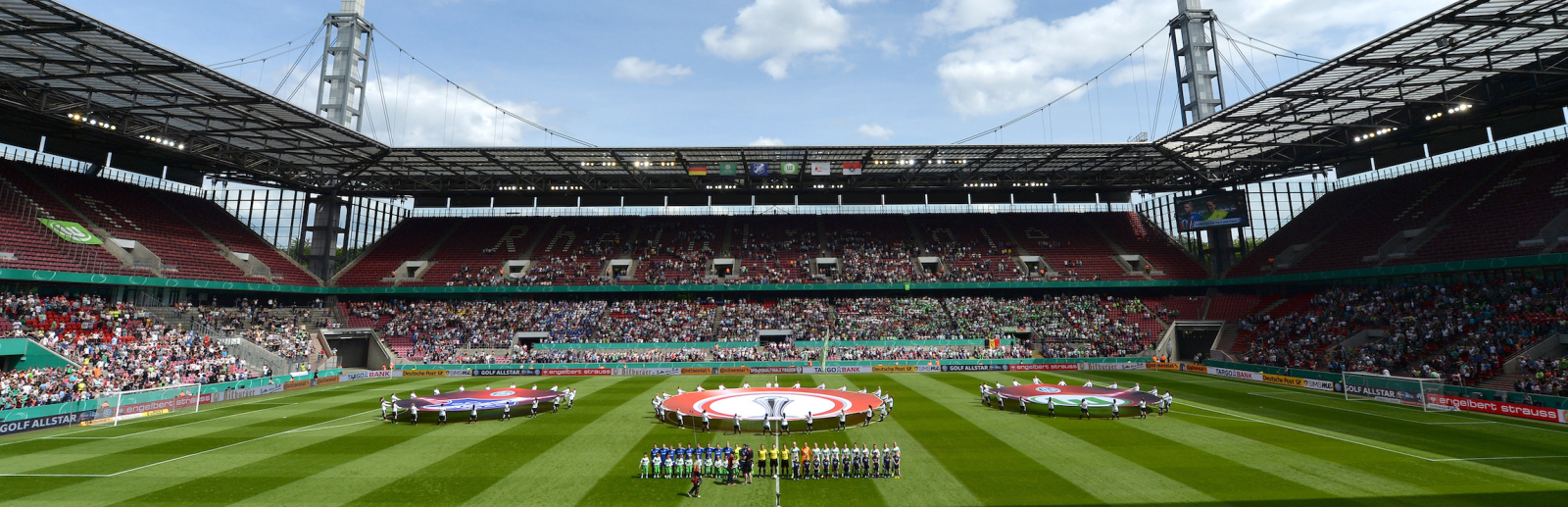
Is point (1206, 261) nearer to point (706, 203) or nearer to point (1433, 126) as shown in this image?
point (1433, 126)

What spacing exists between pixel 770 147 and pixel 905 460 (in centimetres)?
3171

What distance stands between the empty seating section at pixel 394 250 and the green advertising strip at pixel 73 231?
15863mm

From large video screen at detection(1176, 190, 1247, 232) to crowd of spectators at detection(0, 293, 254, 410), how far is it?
66.1 meters

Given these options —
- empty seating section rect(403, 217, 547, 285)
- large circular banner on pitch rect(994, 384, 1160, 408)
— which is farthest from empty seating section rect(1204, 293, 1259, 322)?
empty seating section rect(403, 217, 547, 285)

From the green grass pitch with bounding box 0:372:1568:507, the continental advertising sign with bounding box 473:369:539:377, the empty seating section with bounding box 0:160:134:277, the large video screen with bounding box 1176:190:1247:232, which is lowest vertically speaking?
the green grass pitch with bounding box 0:372:1568:507

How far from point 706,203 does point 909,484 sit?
2154 inches

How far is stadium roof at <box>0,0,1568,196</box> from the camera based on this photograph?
95.2ft

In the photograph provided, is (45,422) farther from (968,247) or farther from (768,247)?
(968,247)

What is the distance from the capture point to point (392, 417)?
86.4ft

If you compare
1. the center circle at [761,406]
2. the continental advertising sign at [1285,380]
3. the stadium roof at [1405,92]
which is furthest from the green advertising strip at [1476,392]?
the center circle at [761,406]

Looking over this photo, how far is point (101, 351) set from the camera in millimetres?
33719

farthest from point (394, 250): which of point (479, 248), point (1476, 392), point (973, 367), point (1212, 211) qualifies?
point (1476, 392)

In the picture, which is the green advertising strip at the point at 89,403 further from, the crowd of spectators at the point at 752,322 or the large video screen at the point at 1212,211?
the large video screen at the point at 1212,211

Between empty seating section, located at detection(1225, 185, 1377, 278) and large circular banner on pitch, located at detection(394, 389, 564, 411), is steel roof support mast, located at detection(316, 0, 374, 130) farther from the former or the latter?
empty seating section, located at detection(1225, 185, 1377, 278)
